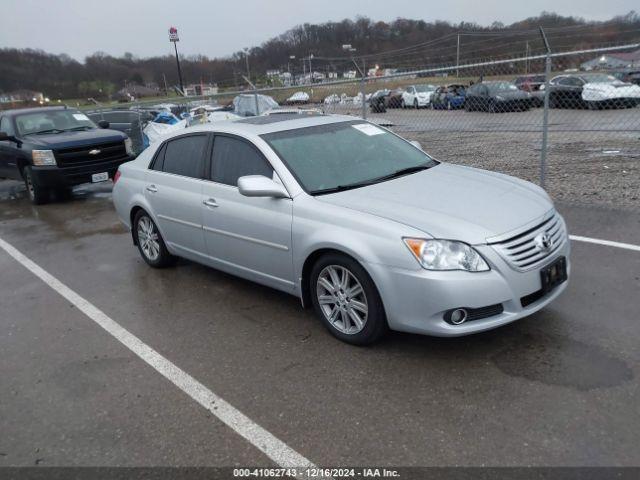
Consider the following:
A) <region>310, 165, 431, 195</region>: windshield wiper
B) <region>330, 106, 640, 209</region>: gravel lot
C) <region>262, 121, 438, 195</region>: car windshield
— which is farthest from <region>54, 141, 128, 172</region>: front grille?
<region>310, 165, 431, 195</region>: windshield wiper

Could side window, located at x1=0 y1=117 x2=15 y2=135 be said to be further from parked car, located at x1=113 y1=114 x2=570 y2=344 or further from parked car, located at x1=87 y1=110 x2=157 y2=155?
parked car, located at x1=113 y1=114 x2=570 y2=344

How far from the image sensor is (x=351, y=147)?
15.3 feet

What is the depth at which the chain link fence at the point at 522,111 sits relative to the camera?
8320 mm

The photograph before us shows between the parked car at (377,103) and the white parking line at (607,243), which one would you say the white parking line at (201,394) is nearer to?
the white parking line at (607,243)

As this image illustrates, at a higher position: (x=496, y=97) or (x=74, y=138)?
(x=496, y=97)

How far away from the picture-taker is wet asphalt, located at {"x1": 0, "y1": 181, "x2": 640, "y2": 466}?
111 inches

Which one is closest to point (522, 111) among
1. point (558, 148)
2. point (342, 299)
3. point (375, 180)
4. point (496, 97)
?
point (496, 97)

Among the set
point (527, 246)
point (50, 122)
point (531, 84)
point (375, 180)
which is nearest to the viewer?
point (527, 246)

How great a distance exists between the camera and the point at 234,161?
15.4 ft

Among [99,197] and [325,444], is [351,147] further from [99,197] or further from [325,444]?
[99,197]

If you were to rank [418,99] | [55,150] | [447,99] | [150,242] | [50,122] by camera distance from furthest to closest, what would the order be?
1. [50,122]
2. [418,99]
3. [55,150]
4. [447,99]
5. [150,242]

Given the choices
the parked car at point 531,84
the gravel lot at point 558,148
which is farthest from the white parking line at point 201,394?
the parked car at point 531,84

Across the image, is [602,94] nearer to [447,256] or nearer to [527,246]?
[527,246]

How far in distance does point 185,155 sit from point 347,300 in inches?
93.0
